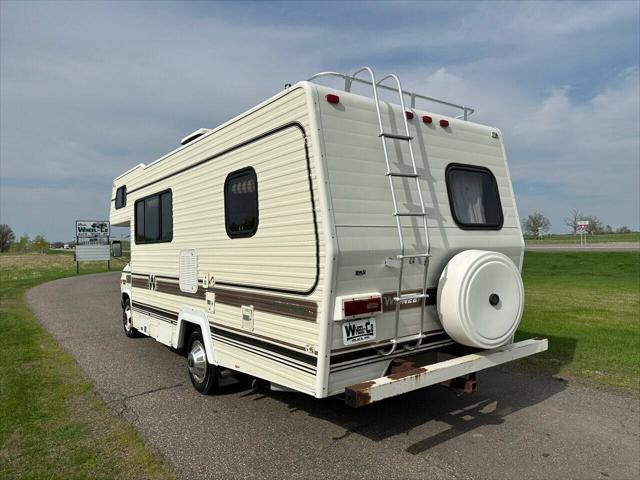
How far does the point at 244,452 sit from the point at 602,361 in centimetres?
528

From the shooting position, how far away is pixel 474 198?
4.99m

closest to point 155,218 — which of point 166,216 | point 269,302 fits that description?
point 166,216

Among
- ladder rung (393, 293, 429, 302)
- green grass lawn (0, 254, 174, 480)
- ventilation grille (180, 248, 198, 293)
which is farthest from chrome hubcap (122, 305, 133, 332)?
ladder rung (393, 293, 429, 302)

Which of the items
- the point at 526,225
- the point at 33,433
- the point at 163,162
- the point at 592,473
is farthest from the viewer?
the point at 526,225

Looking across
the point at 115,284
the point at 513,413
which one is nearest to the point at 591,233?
the point at 115,284

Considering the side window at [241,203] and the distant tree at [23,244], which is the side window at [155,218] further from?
the distant tree at [23,244]

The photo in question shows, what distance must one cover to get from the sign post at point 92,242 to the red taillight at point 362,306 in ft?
90.3

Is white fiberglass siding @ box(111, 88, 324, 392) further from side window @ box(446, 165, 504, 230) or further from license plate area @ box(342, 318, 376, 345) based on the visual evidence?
side window @ box(446, 165, 504, 230)

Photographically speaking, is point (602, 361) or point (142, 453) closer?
point (142, 453)

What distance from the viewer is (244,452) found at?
407 cm

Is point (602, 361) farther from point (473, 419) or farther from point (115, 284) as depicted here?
point (115, 284)

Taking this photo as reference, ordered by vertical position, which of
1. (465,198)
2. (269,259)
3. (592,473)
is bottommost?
(592,473)

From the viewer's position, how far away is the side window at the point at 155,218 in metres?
6.44

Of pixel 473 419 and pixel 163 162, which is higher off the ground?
pixel 163 162
